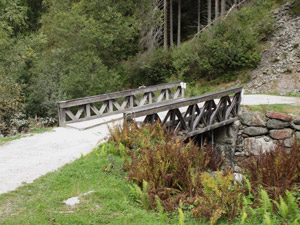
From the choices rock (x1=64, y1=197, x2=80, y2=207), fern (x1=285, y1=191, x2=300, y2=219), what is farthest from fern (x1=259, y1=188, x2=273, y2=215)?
rock (x1=64, y1=197, x2=80, y2=207)

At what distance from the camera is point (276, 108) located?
12.1 meters

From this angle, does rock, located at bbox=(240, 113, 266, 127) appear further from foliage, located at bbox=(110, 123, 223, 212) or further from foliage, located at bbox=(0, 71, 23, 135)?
foliage, located at bbox=(0, 71, 23, 135)

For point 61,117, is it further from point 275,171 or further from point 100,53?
point 100,53

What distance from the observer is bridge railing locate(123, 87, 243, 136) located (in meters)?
8.95

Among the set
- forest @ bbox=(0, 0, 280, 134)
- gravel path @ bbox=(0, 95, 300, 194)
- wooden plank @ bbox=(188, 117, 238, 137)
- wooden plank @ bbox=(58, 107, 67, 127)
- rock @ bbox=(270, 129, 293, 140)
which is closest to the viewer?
gravel path @ bbox=(0, 95, 300, 194)

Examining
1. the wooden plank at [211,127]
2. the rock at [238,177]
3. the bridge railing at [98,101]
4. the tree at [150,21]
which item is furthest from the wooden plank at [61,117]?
the tree at [150,21]

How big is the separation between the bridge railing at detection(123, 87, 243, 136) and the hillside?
896 centimetres

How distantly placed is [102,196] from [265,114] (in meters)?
8.95

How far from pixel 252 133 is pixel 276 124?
975 mm

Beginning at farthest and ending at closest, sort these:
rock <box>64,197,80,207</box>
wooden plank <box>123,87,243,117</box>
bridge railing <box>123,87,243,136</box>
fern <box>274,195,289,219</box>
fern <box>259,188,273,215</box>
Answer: bridge railing <box>123,87,243,136</box>, wooden plank <box>123,87,243,117</box>, rock <box>64,197,80,207</box>, fern <box>259,188,273,215</box>, fern <box>274,195,289,219</box>

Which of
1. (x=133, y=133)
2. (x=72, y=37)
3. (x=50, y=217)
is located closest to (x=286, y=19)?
(x=72, y=37)

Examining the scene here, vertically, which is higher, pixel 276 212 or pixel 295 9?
pixel 295 9

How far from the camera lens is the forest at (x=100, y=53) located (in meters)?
16.8

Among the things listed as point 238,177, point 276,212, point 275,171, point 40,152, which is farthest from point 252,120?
point 40,152
